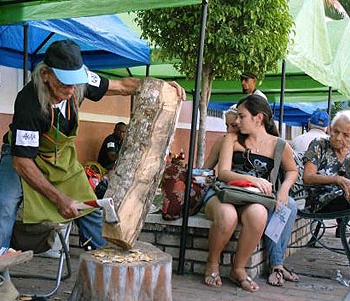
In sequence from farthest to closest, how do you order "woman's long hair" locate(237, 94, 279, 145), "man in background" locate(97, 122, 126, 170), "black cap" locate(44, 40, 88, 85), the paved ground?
"man in background" locate(97, 122, 126, 170) → "woman's long hair" locate(237, 94, 279, 145) → the paved ground → "black cap" locate(44, 40, 88, 85)

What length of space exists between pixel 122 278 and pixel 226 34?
2.92m

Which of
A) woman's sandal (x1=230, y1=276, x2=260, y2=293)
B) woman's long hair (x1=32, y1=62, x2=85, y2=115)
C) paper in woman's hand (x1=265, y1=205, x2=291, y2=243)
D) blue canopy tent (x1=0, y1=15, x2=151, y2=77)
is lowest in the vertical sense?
woman's sandal (x1=230, y1=276, x2=260, y2=293)

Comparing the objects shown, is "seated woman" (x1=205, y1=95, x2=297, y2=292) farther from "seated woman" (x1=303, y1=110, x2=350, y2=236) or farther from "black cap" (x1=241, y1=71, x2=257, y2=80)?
"black cap" (x1=241, y1=71, x2=257, y2=80)

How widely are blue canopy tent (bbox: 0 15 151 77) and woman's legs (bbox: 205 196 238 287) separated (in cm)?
255

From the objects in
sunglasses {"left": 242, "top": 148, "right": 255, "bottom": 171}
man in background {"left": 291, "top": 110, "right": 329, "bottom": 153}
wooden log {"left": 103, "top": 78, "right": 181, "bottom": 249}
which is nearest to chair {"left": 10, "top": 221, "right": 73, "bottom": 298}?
wooden log {"left": 103, "top": 78, "right": 181, "bottom": 249}

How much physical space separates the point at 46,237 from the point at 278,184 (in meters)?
2.00

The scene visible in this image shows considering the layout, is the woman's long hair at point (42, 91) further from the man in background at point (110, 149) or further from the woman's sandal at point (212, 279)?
the man in background at point (110, 149)

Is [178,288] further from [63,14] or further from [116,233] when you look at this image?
[63,14]

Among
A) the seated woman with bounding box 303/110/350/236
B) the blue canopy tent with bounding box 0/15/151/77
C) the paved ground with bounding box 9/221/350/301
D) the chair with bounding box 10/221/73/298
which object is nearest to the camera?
the chair with bounding box 10/221/73/298

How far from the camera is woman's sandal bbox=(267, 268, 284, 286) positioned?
4.05 meters

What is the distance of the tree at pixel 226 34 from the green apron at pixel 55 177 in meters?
2.30

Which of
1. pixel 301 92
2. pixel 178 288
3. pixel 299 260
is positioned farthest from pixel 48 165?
pixel 301 92

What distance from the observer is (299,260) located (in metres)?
5.09

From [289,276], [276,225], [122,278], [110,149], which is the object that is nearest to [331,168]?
[276,225]
